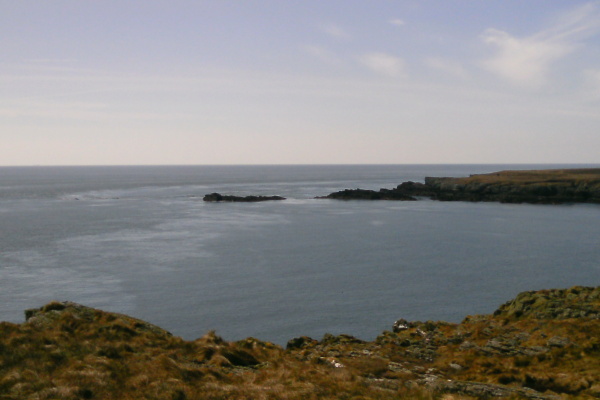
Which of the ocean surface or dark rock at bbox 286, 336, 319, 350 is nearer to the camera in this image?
dark rock at bbox 286, 336, 319, 350

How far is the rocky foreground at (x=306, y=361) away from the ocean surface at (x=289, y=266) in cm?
651

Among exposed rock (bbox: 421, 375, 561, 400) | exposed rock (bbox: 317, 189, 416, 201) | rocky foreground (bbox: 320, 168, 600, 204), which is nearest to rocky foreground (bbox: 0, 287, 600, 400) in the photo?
exposed rock (bbox: 421, 375, 561, 400)

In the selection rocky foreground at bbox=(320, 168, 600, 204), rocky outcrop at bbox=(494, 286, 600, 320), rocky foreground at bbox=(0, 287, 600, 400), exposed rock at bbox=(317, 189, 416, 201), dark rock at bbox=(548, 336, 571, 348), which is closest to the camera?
rocky foreground at bbox=(0, 287, 600, 400)

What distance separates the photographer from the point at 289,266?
4091 cm

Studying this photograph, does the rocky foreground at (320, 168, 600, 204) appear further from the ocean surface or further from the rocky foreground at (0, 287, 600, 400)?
the rocky foreground at (0, 287, 600, 400)

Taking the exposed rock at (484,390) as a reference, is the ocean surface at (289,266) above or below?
below

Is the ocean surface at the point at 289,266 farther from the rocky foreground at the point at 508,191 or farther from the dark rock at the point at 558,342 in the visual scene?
the rocky foreground at the point at 508,191

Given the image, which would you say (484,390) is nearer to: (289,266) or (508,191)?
(289,266)

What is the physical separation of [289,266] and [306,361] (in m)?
24.3

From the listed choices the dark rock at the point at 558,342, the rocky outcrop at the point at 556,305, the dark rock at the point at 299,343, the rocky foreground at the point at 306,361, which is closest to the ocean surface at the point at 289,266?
the dark rock at the point at 299,343

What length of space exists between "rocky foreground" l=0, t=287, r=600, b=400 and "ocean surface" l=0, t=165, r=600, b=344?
256 inches

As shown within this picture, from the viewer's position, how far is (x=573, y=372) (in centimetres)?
1429

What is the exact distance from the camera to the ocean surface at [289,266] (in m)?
28.6

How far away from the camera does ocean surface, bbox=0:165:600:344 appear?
28.6 m
